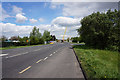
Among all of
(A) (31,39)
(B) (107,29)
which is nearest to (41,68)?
(B) (107,29)

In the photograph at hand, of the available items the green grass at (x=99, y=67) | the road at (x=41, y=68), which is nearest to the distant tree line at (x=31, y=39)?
the road at (x=41, y=68)

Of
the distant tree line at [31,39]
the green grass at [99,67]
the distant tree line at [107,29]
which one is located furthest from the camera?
the distant tree line at [31,39]

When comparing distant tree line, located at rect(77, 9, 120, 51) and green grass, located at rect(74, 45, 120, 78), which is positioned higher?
distant tree line, located at rect(77, 9, 120, 51)

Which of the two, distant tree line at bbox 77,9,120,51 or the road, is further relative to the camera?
distant tree line at bbox 77,9,120,51

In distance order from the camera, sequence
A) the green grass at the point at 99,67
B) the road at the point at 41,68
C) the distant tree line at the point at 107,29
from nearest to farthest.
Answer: the green grass at the point at 99,67 → the road at the point at 41,68 → the distant tree line at the point at 107,29

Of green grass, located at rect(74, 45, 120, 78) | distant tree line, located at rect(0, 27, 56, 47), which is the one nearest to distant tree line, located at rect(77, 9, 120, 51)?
green grass, located at rect(74, 45, 120, 78)

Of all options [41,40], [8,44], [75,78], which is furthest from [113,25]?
[41,40]

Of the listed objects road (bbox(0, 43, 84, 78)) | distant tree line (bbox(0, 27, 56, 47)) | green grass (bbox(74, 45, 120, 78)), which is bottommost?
road (bbox(0, 43, 84, 78))

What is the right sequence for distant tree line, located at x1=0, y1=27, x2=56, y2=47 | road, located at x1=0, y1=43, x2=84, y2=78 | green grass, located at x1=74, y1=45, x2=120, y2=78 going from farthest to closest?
distant tree line, located at x1=0, y1=27, x2=56, y2=47 < road, located at x1=0, y1=43, x2=84, y2=78 < green grass, located at x1=74, y1=45, x2=120, y2=78

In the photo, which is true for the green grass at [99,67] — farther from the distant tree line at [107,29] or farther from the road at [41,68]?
the distant tree line at [107,29]

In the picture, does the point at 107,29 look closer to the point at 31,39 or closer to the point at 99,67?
the point at 99,67

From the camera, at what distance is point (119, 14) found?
998 inches

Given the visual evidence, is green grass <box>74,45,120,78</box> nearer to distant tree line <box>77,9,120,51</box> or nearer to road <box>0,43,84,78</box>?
road <box>0,43,84,78</box>

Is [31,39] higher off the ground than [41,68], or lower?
higher
